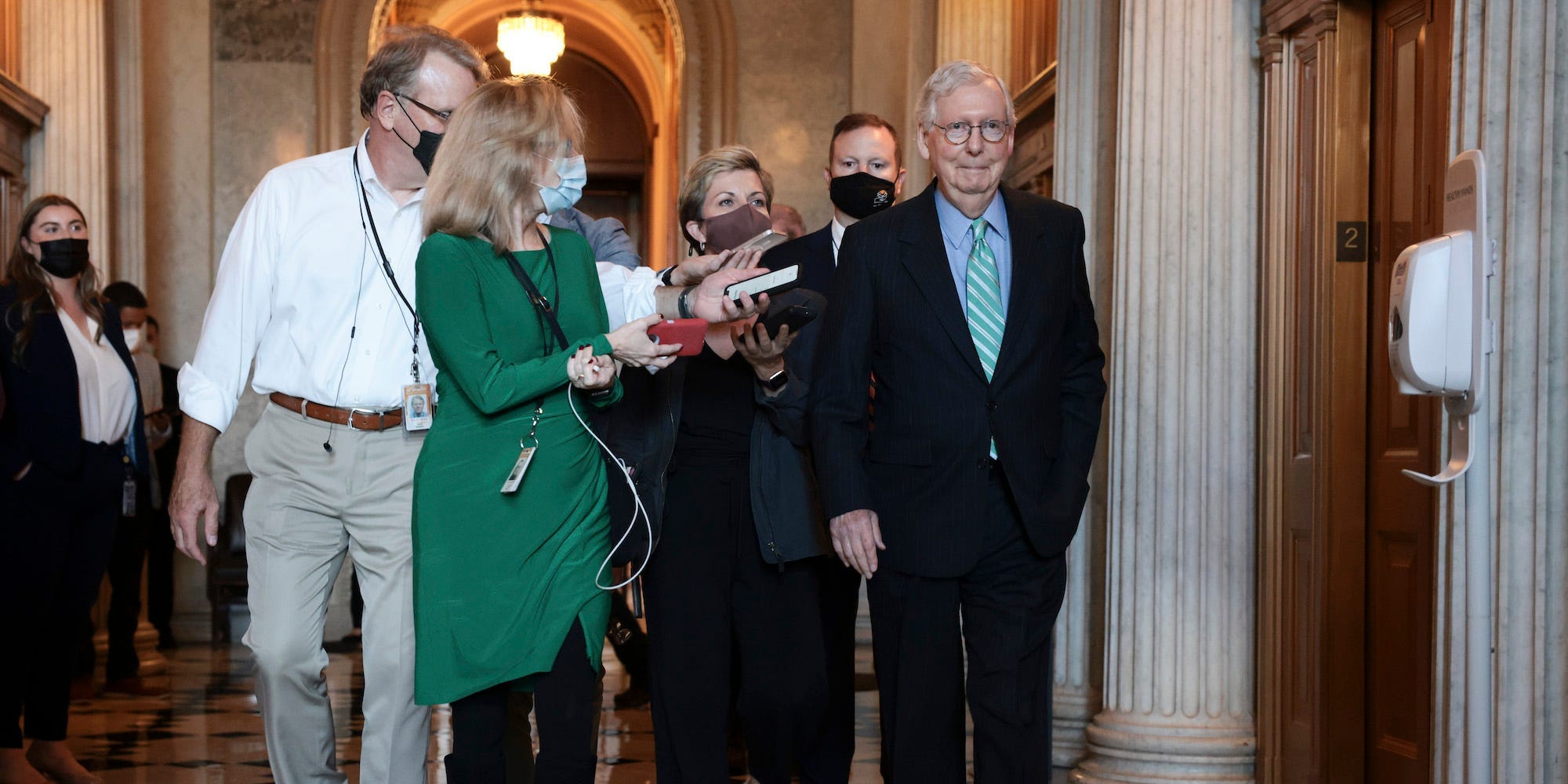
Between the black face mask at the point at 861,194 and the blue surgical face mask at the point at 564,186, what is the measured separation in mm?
1114

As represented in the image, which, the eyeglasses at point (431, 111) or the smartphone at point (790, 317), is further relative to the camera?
the eyeglasses at point (431, 111)

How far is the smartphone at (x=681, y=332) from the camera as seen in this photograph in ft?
10.3

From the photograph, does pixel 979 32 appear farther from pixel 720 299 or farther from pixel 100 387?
pixel 720 299

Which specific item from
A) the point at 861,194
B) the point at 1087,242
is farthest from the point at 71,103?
the point at 861,194

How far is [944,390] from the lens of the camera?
11.1 feet

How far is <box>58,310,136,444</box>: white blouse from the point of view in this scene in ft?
19.7

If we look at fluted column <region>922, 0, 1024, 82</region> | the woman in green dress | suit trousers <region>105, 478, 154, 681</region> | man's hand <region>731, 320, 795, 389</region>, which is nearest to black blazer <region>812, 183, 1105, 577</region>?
man's hand <region>731, 320, 795, 389</region>

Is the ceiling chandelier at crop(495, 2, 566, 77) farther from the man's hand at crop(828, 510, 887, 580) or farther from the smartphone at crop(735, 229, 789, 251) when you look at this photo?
the man's hand at crop(828, 510, 887, 580)

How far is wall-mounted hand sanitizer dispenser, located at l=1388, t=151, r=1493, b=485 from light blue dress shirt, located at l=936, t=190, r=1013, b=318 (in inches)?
39.0

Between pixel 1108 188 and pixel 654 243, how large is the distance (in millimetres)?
11133

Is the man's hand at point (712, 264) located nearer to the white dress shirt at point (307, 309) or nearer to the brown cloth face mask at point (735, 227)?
the brown cloth face mask at point (735, 227)

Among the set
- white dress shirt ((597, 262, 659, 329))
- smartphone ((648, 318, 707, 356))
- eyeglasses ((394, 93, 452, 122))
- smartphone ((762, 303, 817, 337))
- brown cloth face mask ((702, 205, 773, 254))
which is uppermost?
eyeglasses ((394, 93, 452, 122))

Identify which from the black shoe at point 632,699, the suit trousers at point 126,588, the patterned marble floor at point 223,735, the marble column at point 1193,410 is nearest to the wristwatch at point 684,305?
the marble column at point 1193,410

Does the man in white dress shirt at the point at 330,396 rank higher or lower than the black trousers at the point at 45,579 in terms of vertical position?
higher
